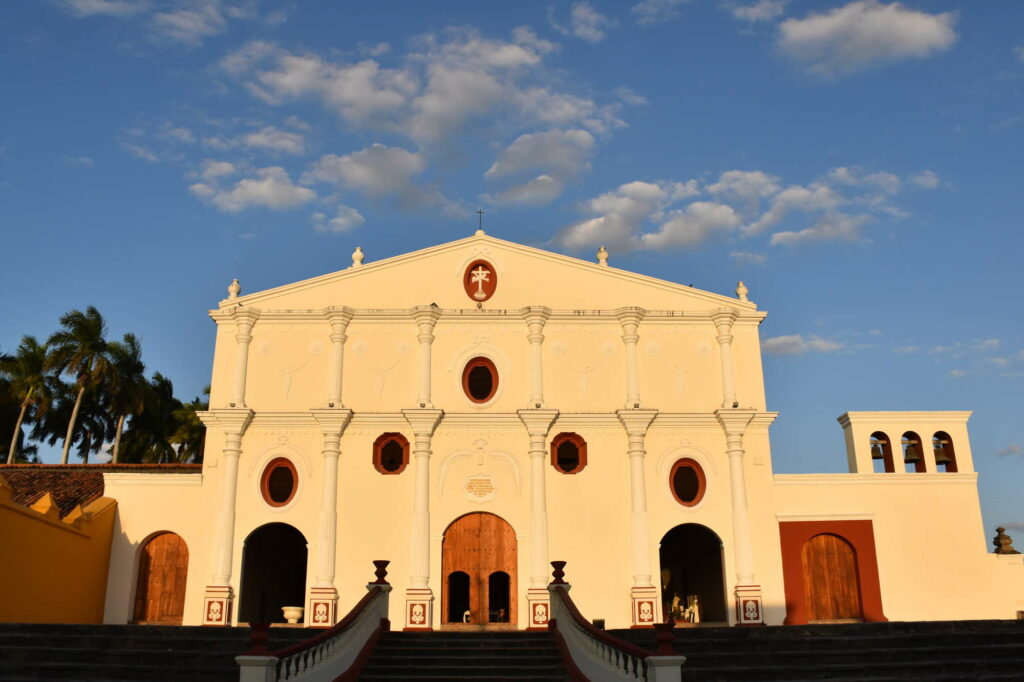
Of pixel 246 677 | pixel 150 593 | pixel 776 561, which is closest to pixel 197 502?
pixel 150 593

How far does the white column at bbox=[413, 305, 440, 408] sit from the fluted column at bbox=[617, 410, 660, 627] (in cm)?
535

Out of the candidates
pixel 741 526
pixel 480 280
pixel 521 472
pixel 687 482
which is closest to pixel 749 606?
pixel 741 526

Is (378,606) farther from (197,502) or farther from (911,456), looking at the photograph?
(911,456)

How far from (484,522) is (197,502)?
779cm

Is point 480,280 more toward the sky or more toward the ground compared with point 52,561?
more toward the sky

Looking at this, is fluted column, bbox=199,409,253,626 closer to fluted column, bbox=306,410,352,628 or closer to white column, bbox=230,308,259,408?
white column, bbox=230,308,259,408

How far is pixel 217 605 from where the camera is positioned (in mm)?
22781

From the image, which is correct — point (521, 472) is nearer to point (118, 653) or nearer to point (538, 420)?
point (538, 420)

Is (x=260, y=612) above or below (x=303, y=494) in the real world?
below

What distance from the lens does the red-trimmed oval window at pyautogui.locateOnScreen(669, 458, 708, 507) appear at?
24406mm

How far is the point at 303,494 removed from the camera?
24.1 meters

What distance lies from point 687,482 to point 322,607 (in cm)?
1015

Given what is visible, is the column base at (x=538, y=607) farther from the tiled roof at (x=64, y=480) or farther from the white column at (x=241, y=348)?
the tiled roof at (x=64, y=480)

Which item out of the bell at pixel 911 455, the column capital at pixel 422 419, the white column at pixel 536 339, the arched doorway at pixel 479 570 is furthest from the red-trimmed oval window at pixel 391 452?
the bell at pixel 911 455
